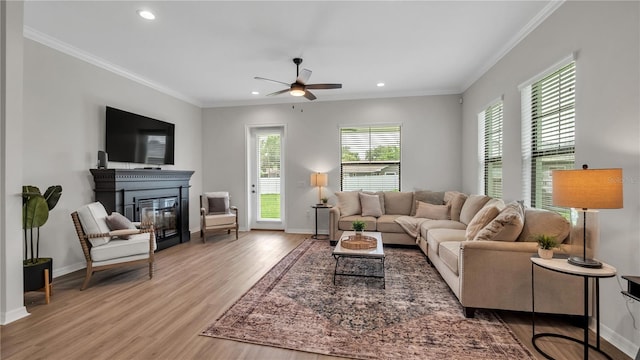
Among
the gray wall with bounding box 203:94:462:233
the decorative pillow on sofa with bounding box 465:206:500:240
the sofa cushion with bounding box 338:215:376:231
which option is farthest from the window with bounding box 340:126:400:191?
the decorative pillow on sofa with bounding box 465:206:500:240

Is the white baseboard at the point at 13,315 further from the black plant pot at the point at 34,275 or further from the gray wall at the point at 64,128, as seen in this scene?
the gray wall at the point at 64,128

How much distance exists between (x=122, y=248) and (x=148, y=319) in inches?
47.0

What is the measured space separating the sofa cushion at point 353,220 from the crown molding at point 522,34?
9.67 ft

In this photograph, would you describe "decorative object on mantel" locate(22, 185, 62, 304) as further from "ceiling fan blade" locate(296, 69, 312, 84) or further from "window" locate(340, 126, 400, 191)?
"window" locate(340, 126, 400, 191)

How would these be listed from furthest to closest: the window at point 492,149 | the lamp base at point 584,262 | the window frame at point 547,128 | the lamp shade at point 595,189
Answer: the window at point 492,149, the window frame at point 547,128, the lamp base at point 584,262, the lamp shade at point 595,189

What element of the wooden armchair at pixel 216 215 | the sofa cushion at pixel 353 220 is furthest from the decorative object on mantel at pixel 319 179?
the wooden armchair at pixel 216 215

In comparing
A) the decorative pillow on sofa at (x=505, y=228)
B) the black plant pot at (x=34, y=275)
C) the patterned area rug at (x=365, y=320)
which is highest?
the decorative pillow on sofa at (x=505, y=228)

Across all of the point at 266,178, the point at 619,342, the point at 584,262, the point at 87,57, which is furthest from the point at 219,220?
the point at 619,342

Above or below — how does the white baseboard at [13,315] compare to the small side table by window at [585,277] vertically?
below

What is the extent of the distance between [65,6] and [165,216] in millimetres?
3199

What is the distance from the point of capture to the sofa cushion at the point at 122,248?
308 centimetres

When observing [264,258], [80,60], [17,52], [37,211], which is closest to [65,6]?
[17,52]

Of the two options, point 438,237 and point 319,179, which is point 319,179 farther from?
point 438,237

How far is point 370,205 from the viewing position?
5.15 meters
